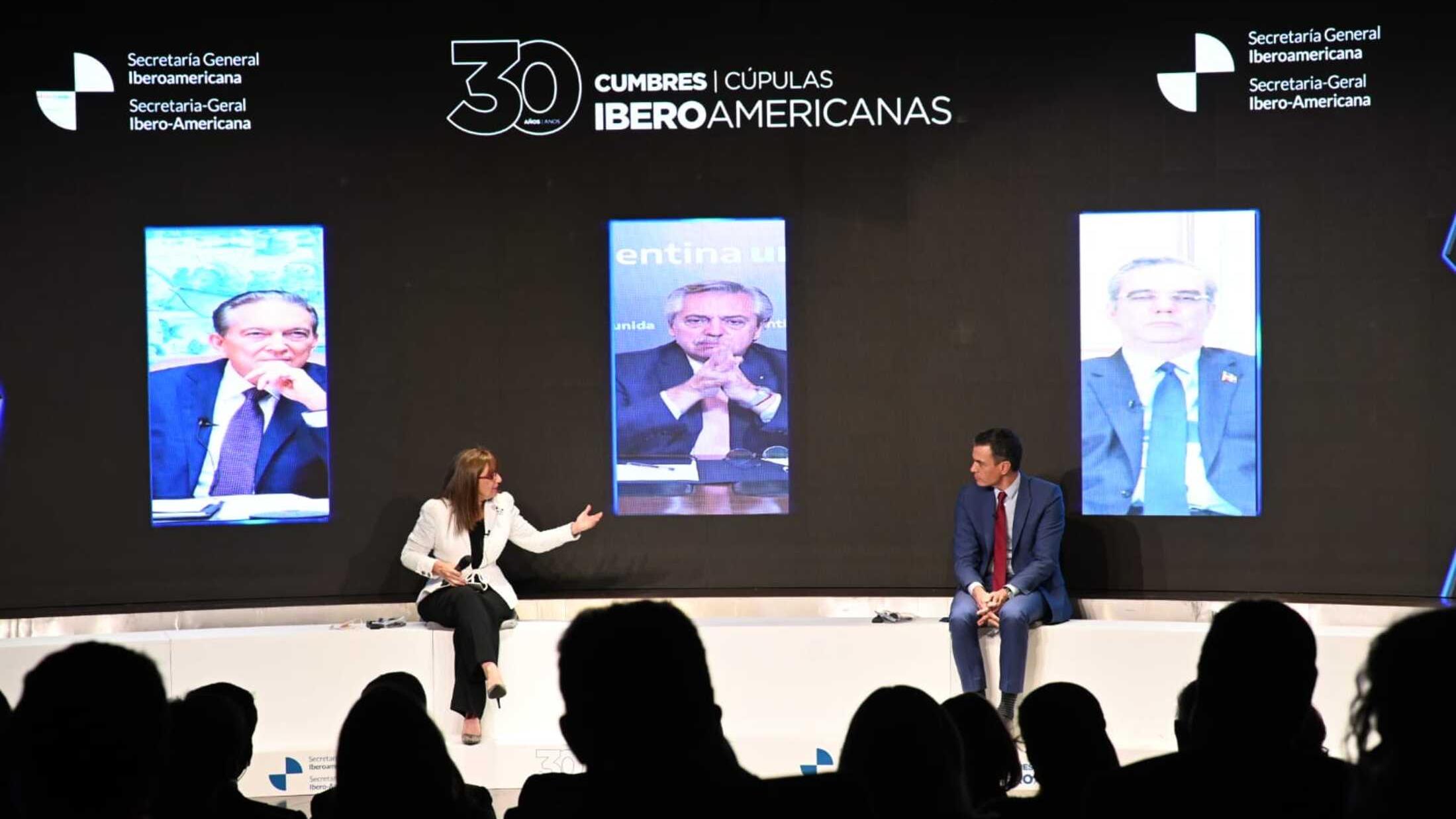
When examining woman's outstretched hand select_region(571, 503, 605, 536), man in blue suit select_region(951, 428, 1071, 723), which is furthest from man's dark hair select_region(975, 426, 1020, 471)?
woman's outstretched hand select_region(571, 503, 605, 536)

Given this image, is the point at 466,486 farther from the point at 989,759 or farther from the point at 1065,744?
the point at 1065,744

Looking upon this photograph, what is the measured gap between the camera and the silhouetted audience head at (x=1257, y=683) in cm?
211

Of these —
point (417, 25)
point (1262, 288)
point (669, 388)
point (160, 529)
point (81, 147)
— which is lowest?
point (160, 529)

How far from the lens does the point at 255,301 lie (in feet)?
22.4

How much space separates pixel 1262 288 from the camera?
6.69m

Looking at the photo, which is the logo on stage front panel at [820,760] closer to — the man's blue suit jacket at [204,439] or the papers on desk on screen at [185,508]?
the man's blue suit jacket at [204,439]

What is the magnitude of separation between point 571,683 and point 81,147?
611 centimetres

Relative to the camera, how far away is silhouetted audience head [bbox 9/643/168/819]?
163 centimetres

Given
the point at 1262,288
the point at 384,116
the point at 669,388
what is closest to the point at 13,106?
the point at 384,116

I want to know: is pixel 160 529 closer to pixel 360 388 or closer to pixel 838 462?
pixel 360 388

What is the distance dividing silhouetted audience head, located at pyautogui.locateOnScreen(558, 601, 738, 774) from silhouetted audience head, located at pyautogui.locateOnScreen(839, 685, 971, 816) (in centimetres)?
51

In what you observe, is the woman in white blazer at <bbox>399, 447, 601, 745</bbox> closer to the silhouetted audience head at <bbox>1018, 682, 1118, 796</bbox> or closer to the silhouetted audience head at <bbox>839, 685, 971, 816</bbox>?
the silhouetted audience head at <bbox>1018, 682, 1118, 796</bbox>

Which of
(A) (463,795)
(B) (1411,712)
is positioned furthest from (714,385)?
(B) (1411,712)

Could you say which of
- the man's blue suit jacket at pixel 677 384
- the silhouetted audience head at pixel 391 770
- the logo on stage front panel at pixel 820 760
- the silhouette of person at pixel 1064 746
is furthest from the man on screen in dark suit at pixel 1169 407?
the silhouetted audience head at pixel 391 770
